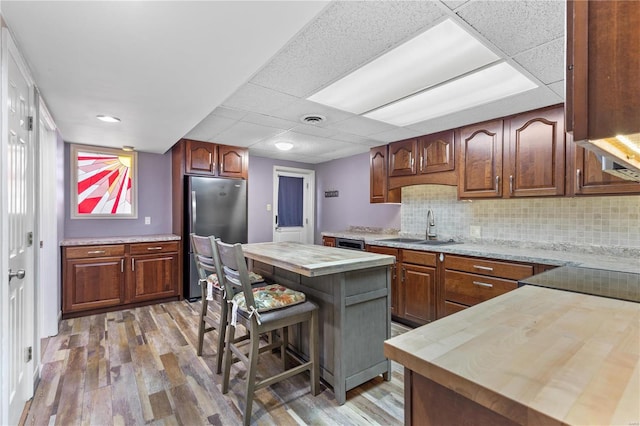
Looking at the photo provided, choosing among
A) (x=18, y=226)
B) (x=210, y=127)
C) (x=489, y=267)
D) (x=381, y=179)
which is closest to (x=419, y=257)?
(x=489, y=267)

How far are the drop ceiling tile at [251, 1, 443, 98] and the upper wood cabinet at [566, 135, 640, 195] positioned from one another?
1675 mm

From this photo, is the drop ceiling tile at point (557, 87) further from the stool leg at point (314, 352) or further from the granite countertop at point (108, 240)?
the granite countertop at point (108, 240)

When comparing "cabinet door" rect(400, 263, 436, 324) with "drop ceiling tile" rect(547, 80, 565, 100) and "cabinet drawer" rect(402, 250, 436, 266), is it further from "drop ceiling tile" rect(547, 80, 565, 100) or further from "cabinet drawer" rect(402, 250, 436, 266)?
"drop ceiling tile" rect(547, 80, 565, 100)

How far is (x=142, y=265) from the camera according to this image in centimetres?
379

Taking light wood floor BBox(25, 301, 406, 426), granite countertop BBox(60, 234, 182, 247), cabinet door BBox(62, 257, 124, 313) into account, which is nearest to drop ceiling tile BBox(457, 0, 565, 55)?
light wood floor BBox(25, 301, 406, 426)

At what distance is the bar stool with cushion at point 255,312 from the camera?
174 cm

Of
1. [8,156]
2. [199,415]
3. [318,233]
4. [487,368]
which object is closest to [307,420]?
[199,415]

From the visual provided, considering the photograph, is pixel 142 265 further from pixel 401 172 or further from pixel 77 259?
pixel 401 172

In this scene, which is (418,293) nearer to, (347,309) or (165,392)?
(347,309)

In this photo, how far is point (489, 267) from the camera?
263 centimetres

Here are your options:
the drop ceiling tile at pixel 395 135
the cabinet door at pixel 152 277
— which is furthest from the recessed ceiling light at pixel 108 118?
the drop ceiling tile at pixel 395 135

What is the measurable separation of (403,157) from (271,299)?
2.60m

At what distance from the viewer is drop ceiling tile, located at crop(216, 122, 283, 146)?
3387 mm

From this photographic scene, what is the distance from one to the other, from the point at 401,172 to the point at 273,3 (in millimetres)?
2770
